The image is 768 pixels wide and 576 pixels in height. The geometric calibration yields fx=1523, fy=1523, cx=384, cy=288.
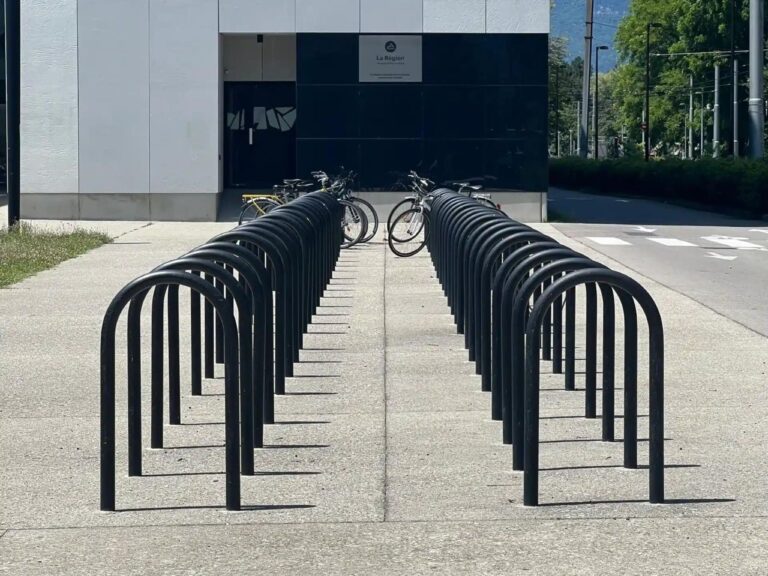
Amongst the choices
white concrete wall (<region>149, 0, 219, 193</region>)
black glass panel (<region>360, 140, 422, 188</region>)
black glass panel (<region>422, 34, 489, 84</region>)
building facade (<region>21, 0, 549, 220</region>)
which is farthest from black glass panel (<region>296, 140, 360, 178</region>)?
black glass panel (<region>422, 34, 489, 84</region>)

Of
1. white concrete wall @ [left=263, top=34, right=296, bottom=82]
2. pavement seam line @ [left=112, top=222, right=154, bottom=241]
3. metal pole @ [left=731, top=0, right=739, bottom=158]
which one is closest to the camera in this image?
pavement seam line @ [left=112, top=222, right=154, bottom=241]

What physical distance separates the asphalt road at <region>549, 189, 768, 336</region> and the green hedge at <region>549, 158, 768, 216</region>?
62 cm

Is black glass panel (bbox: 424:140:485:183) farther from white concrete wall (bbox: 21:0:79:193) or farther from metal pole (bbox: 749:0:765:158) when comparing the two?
metal pole (bbox: 749:0:765:158)

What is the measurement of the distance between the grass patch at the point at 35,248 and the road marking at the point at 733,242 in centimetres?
978

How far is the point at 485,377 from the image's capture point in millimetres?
8906

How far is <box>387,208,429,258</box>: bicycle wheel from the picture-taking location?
20156 millimetres

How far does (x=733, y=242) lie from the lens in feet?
81.6

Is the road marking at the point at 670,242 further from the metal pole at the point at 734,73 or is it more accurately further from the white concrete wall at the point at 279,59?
the metal pole at the point at 734,73

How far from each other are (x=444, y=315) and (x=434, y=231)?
4.12 metres

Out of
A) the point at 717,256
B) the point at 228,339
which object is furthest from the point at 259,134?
the point at 228,339

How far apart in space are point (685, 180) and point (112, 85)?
17.5 meters

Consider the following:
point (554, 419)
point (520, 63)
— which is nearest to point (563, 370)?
point (554, 419)

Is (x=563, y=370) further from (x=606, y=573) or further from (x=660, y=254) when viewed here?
(x=660, y=254)

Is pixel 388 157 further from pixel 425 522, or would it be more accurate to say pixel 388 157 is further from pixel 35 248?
pixel 425 522
